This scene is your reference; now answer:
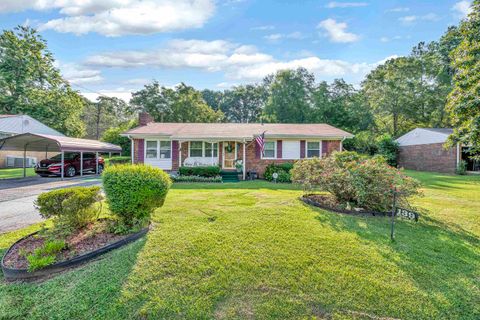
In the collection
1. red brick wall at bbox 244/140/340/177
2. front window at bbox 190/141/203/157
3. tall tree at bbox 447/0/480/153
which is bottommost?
red brick wall at bbox 244/140/340/177

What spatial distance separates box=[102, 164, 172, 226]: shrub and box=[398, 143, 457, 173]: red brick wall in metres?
21.6

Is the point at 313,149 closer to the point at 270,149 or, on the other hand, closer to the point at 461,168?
the point at 270,149

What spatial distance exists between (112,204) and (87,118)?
48.7m

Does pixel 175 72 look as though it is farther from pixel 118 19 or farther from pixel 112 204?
pixel 112 204

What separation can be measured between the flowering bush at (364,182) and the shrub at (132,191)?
472 centimetres

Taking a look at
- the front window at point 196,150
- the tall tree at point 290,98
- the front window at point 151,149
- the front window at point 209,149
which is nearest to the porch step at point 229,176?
the front window at point 209,149

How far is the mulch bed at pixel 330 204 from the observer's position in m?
6.60

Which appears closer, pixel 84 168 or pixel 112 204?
pixel 112 204

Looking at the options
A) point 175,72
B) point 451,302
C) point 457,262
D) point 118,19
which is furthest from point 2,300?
point 175,72

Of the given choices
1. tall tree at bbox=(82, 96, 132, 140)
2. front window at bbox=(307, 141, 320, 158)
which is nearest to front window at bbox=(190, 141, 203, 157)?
front window at bbox=(307, 141, 320, 158)

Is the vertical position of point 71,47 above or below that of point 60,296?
above

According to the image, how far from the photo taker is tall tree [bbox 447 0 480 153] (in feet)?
20.0

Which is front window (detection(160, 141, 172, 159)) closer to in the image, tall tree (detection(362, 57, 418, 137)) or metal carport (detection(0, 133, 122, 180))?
metal carport (detection(0, 133, 122, 180))

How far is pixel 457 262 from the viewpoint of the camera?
3939 millimetres
